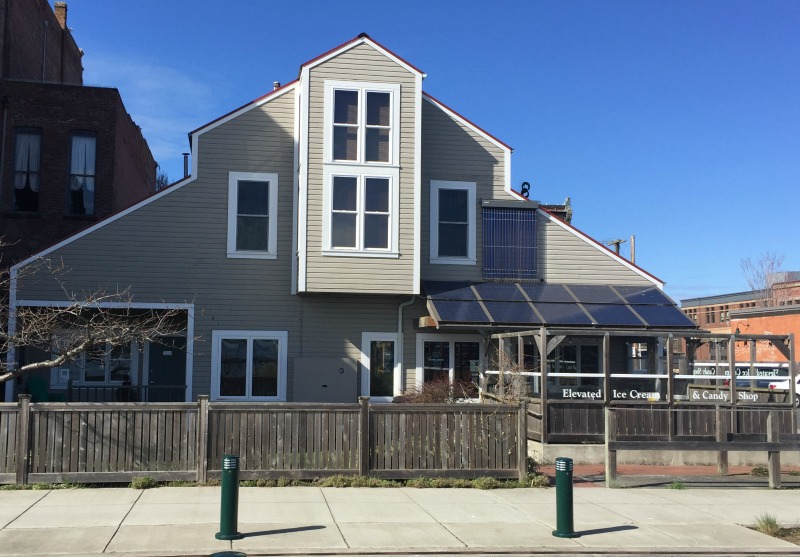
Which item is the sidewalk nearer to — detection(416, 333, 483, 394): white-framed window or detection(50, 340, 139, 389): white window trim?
detection(416, 333, 483, 394): white-framed window

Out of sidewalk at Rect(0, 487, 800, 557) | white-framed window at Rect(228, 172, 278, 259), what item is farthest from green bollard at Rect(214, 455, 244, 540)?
white-framed window at Rect(228, 172, 278, 259)

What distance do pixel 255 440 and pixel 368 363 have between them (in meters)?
7.65

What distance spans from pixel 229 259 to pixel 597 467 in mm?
9773

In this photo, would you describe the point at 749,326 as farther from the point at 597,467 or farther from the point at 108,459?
the point at 108,459

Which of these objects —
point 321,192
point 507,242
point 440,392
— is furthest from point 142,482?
point 507,242

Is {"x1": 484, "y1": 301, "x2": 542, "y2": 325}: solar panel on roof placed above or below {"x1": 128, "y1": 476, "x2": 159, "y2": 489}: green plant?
above

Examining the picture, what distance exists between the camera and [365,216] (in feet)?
61.2

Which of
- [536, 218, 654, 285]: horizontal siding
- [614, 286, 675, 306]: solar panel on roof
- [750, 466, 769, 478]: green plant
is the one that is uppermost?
[536, 218, 654, 285]: horizontal siding

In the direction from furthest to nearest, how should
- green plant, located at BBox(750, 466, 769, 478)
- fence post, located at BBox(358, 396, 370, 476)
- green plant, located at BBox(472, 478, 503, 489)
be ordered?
green plant, located at BBox(750, 466, 769, 478)
green plant, located at BBox(472, 478, 503, 489)
fence post, located at BBox(358, 396, 370, 476)

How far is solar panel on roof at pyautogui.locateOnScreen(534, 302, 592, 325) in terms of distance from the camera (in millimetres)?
18375

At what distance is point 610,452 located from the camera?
1292cm

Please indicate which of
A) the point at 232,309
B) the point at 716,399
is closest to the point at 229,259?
the point at 232,309

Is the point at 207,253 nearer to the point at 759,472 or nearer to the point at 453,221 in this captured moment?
the point at 453,221

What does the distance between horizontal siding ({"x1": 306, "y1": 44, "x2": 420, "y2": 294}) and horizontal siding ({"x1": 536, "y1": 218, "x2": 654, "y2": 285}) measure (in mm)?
3911
